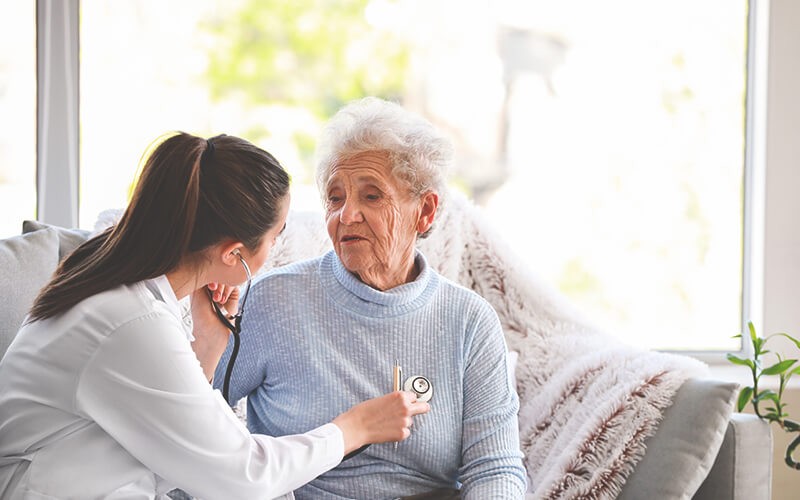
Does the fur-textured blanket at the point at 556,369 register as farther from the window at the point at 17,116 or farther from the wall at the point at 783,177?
the window at the point at 17,116

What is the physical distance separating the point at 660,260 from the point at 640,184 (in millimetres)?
264

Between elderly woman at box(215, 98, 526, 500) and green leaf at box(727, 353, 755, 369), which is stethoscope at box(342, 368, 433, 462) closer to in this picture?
elderly woman at box(215, 98, 526, 500)

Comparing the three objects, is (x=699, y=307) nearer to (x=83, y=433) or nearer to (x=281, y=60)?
(x=281, y=60)

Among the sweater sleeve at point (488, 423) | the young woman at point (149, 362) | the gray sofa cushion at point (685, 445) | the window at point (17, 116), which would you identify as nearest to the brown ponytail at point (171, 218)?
the young woman at point (149, 362)

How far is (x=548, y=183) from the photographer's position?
2840 millimetres

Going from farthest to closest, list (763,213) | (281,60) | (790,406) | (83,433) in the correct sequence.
→ (281,60) < (763,213) < (790,406) < (83,433)

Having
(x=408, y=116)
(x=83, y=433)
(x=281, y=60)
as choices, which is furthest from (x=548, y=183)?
(x=83, y=433)

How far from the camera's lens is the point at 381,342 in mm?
1631

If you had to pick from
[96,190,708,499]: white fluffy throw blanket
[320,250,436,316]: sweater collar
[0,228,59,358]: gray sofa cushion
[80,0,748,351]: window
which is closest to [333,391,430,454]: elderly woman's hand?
[320,250,436,316]: sweater collar

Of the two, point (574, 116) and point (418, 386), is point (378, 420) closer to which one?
point (418, 386)

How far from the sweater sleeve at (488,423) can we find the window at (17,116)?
1.51 metres

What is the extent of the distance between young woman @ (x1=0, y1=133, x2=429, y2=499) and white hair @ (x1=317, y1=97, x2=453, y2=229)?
0.39 m

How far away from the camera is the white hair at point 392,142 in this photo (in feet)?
5.48

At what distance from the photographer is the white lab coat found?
1120mm
